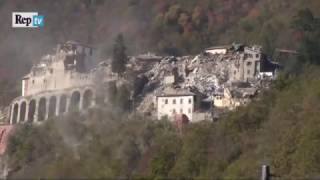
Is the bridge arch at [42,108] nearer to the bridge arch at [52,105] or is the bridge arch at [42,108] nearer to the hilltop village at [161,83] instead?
the hilltop village at [161,83]

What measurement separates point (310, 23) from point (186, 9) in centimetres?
2184

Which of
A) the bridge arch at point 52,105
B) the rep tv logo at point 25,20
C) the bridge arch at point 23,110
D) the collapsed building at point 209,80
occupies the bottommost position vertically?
the bridge arch at point 23,110

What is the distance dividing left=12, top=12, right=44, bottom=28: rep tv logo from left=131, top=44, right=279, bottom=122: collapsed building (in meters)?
20.9

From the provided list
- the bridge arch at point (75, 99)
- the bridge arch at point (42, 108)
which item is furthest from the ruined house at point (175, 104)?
the bridge arch at point (42, 108)

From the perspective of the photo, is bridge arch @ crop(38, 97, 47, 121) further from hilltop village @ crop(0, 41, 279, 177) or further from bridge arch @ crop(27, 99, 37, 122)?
bridge arch @ crop(27, 99, 37, 122)

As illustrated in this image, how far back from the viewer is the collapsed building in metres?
40.3

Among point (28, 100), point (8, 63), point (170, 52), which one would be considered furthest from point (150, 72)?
point (8, 63)

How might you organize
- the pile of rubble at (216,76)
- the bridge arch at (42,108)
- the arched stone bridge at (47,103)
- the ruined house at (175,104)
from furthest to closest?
1. the bridge arch at (42,108)
2. the pile of rubble at (216,76)
3. the arched stone bridge at (47,103)
4. the ruined house at (175,104)

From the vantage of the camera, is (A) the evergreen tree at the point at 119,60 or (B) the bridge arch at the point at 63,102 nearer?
(B) the bridge arch at the point at 63,102

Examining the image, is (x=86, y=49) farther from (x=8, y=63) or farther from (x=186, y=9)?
(x=186, y=9)

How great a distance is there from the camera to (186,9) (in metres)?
66.6

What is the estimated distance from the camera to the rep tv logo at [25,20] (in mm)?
65062

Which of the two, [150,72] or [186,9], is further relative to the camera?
[186,9]

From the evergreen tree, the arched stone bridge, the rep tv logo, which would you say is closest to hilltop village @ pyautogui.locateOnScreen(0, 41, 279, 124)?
the arched stone bridge
